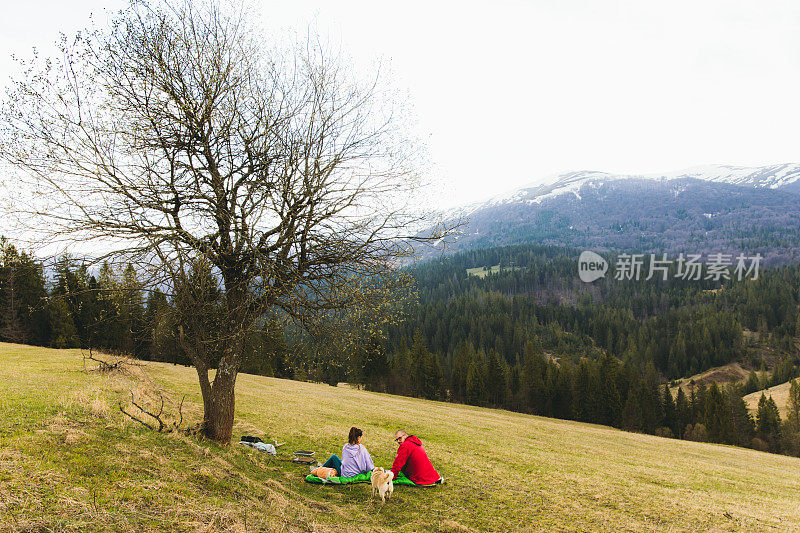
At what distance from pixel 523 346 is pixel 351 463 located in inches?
5573

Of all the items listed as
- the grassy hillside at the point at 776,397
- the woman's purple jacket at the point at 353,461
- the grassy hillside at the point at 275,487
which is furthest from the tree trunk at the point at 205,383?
the grassy hillside at the point at 776,397

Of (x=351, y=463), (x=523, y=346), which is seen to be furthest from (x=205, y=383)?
(x=523, y=346)

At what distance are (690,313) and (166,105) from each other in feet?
725

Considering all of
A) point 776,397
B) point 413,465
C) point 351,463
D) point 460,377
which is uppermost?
point 351,463

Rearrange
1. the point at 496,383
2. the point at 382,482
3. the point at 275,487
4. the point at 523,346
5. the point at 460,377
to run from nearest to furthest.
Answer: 1. the point at 275,487
2. the point at 382,482
3. the point at 496,383
4. the point at 460,377
5. the point at 523,346

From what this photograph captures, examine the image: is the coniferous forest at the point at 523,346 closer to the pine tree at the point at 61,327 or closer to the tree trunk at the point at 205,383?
the pine tree at the point at 61,327

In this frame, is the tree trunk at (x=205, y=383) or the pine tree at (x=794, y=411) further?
the pine tree at (x=794, y=411)

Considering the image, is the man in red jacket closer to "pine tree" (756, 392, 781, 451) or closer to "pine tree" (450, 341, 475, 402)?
"pine tree" (450, 341, 475, 402)

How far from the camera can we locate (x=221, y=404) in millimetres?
12719

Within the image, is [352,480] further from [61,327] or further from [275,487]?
[61,327]

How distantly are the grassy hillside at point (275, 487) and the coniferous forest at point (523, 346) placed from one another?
301cm

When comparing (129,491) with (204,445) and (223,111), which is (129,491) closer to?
(204,445)

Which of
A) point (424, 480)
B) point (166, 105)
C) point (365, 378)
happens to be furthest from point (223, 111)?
point (365, 378)

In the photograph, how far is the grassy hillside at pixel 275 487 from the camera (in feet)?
22.6
